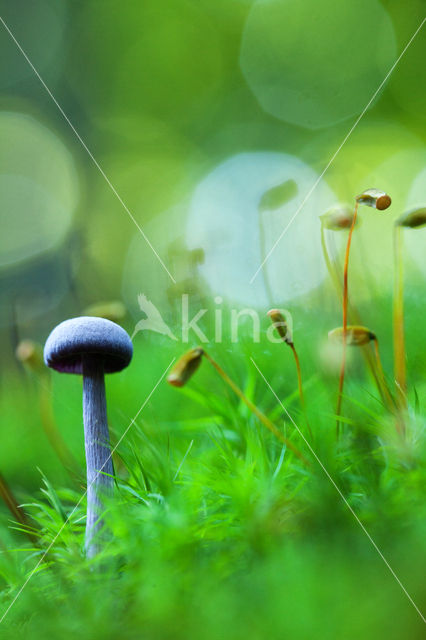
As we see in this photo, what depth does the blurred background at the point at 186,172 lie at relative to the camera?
97cm

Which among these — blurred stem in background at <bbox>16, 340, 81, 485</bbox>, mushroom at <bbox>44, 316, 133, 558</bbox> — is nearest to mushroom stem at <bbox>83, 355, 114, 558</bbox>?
mushroom at <bbox>44, 316, 133, 558</bbox>

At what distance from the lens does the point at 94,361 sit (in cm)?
75

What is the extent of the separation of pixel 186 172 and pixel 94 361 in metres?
1.38

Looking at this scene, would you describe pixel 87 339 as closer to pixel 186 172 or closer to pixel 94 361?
pixel 94 361

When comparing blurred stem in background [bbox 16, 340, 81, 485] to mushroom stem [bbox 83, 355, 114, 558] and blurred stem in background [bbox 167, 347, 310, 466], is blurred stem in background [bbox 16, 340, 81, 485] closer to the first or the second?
mushroom stem [bbox 83, 355, 114, 558]

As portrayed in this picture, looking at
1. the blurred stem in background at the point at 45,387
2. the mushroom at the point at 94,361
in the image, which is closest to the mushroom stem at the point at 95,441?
the mushroom at the point at 94,361

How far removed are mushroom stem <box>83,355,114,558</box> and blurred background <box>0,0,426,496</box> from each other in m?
0.14

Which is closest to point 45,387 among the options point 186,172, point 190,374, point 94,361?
point 94,361

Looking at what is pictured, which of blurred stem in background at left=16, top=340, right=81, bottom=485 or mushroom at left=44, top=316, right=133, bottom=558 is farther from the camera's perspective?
blurred stem in background at left=16, top=340, right=81, bottom=485

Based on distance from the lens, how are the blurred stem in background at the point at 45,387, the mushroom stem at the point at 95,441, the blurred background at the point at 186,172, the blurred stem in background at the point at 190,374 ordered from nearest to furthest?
1. the blurred stem in background at the point at 190,374
2. the mushroom stem at the point at 95,441
3. the blurred stem in background at the point at 45,387
4. the blurred background at the point at 186,172

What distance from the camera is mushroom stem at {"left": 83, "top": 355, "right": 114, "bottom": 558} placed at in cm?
61

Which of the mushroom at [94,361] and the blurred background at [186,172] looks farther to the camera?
the blurred background at [186,172]

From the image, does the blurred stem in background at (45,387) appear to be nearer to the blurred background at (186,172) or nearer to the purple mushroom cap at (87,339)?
the blurred background at (186,172)

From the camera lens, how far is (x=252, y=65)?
2031 mm
